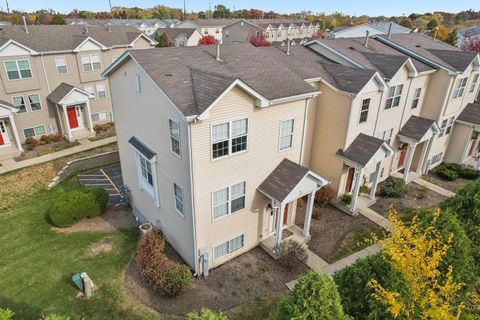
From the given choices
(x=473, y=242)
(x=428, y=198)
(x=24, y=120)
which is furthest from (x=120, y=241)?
(x=428, y=198)

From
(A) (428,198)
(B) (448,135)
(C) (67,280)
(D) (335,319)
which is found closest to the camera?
(D) (335,319)

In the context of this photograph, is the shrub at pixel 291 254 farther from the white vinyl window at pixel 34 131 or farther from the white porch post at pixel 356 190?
the white vinyl window at pixel 34 131

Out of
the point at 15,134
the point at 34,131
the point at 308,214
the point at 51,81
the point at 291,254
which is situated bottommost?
the point at 291,254

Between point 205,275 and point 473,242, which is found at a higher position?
point 473,242

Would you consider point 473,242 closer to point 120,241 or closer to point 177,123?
point 177,123

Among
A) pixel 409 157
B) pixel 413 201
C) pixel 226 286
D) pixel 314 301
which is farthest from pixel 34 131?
pixel 413 201

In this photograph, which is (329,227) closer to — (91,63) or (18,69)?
(91,63)
